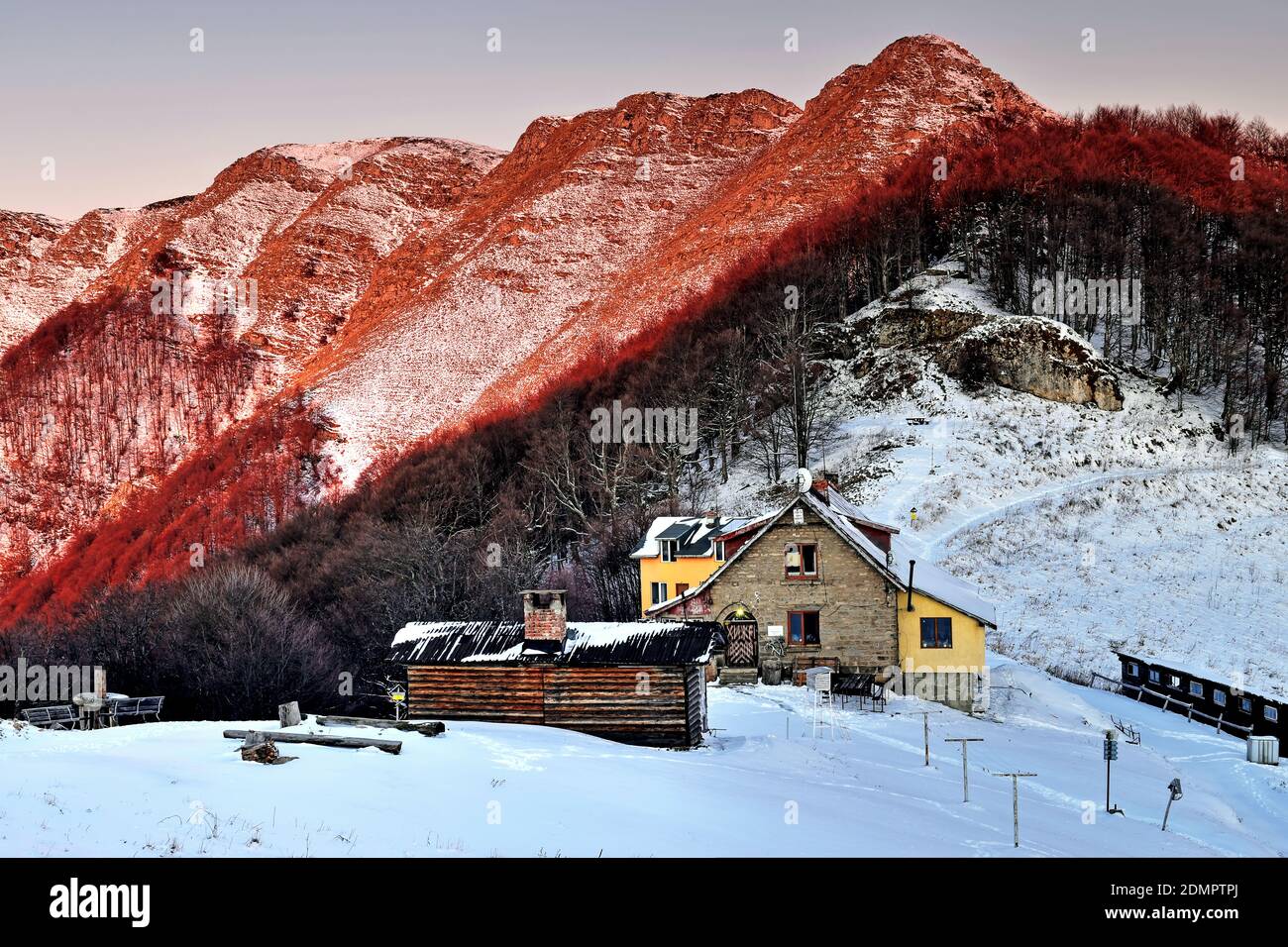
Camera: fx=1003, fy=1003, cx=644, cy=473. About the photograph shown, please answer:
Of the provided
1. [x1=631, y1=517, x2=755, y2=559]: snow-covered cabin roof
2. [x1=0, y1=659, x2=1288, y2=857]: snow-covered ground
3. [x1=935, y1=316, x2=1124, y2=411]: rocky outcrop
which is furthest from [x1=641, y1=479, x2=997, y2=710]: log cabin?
[x1=935, y1=316, x2=1124, y2=411]: rocky outcrop

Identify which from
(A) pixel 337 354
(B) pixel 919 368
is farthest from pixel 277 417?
(B) pixel 919 368

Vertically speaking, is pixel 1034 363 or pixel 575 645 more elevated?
pixel 1034 363

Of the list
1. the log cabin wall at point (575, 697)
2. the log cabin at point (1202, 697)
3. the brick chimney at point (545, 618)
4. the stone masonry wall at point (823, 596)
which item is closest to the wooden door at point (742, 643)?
the stone masonry wall at point (823, 596)

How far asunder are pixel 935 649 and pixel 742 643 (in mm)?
7289

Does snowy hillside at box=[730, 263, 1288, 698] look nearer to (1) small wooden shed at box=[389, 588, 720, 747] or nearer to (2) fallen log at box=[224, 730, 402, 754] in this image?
(1) small wooden shed at box=[389, 588, 720, 747]

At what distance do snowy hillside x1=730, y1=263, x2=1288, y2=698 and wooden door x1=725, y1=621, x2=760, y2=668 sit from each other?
14507 mm

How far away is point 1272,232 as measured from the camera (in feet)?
304

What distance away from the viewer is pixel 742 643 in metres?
39.4

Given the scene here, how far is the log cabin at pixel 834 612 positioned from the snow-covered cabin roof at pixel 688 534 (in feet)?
24.3

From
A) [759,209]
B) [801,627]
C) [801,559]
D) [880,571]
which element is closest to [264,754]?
[801,627]

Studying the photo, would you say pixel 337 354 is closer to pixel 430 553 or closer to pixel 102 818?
pixel 430 553

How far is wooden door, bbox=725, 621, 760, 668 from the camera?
39219mm

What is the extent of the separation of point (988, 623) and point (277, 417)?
4729 inches

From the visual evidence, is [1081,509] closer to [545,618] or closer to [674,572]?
[674,572]
